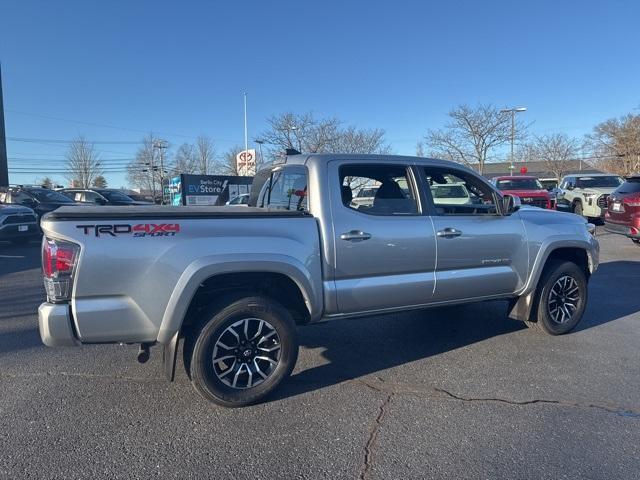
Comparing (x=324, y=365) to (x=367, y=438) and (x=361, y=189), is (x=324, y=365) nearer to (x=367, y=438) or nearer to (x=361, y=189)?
(x=367, y=438)

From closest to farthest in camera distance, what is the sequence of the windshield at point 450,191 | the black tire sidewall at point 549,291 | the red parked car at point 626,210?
the black tire sidewall at point 549,291 → the windshield at point 450,191 → the red parked car at point 626,210

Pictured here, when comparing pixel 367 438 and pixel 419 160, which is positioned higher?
pixel 419 160

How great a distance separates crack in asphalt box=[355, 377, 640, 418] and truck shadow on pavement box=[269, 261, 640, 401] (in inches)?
11.1

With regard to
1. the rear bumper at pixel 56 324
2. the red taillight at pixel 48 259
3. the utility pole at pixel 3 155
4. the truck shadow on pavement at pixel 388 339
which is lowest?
the truck shadow on pavement at pixel 388 339

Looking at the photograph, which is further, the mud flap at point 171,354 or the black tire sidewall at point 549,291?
the black tire sidewall at point 549,291

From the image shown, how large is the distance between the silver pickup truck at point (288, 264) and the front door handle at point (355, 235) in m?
0.01

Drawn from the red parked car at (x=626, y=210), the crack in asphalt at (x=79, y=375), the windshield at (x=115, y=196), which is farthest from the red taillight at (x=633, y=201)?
the windshield at (x=115, y=196)

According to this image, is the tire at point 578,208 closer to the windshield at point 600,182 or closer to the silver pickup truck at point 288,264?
the windshield at point 600,182

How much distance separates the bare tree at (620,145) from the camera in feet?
115

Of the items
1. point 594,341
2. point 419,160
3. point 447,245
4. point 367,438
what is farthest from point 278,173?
point 594,341

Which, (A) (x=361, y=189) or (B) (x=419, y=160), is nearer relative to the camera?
(B) (x=419, y=160)

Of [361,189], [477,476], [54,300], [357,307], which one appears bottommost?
[477,476]

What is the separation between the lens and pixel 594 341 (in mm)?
4996

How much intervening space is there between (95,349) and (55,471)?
7.06ft
